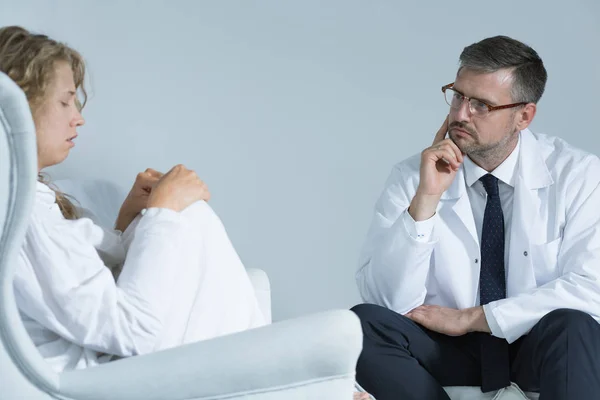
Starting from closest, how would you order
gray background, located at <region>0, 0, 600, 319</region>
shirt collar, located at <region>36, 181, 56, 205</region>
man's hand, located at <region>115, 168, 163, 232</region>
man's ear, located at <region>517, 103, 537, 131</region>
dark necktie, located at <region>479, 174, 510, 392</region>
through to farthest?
shirt collar, located at <region>36, 181, 56, 205</region> → man's hand, located at <region>115, 168, 163, 232</region> → dark necktie, located at <region>479, 174, 510, 392</region> → man's ear, located at <region>517, 103, 537, 131</region> → gray background, located at <region>0, 0, 600, 319</region>

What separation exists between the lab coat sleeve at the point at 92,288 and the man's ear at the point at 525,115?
1.19m

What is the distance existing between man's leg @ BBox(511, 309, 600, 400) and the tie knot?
39cm

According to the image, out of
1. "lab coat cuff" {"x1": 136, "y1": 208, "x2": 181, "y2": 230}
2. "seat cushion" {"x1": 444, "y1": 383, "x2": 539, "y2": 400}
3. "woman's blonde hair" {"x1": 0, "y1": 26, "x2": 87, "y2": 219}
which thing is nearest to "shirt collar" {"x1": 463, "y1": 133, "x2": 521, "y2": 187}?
"seat cushion" {"x1": 444, "y1": 383, "x2": 539, "y2": 400}

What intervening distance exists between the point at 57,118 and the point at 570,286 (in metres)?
1.20

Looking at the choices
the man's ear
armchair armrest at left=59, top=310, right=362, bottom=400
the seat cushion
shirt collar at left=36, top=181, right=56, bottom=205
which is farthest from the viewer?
the man's ear

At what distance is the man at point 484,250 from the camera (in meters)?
2.07

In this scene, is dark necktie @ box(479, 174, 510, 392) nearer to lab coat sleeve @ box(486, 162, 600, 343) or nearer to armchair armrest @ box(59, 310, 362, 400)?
lab coat sleeve @ box(486, 162, 600, 343)

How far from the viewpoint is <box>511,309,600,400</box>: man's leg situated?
1853 millimetres

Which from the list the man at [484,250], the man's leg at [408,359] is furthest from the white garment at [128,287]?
the man at [484,250]

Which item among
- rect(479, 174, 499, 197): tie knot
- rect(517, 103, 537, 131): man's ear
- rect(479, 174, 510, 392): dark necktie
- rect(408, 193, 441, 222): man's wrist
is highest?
rect(517, 103, 537, 131): man's ear

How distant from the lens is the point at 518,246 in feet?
7.38

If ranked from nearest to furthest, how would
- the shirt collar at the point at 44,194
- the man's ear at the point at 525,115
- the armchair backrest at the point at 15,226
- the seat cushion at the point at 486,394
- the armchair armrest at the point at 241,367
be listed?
the armchair backrest at the point at 15,226, the armchair armrest at the point at 241,367, the shirt collar at the point at 44,194, the seat cushion at the point at 486,394, the man's ear at the point at 525,115

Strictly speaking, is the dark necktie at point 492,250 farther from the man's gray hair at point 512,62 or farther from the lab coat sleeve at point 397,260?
the man's gray hair at point 512,62

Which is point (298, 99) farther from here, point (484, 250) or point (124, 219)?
point (124, 219)
